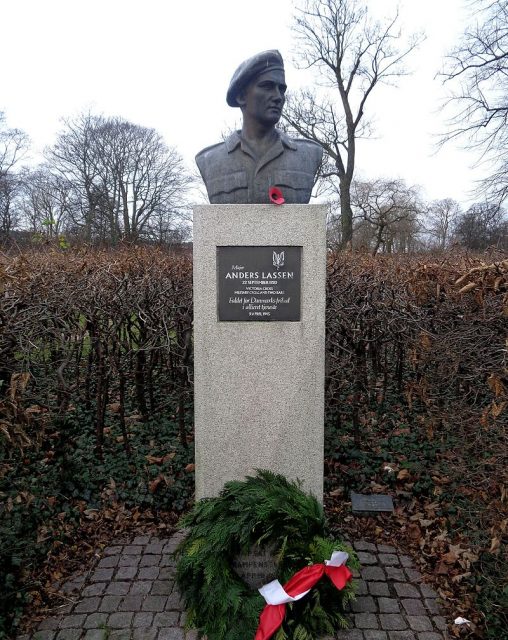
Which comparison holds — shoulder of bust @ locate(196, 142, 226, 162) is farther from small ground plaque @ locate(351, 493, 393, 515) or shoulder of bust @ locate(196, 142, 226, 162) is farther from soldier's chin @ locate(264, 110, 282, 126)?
small ground plaque @ locate(351, 493, 393, 515)

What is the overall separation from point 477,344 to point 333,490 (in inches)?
74.9

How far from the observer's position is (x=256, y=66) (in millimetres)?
3051

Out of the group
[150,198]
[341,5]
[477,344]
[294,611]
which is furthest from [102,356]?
[150,198]

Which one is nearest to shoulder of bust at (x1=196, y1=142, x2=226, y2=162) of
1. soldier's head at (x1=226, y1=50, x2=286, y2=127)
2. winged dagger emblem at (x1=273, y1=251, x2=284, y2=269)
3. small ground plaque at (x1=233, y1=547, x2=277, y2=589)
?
soldier's head at (x1=226, y1=50, x2=286, y2=127)

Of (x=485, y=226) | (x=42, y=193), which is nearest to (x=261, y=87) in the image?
(x=485, y=226)

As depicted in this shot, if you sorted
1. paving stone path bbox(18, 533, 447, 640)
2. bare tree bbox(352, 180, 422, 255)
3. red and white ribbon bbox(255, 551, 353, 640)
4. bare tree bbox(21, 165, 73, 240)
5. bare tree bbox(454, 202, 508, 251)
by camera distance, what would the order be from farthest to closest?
1. bare tree bbox(21, 165, 73, 240)
2. bare tree bbox(352, 180, 422, 255)
3. bare tree bbox(454, 202, 508, 251)
4. paving stone path bbox(18, 533, 447, 640)
5. red and white ribbon bbox(255, 551, 353, 640)

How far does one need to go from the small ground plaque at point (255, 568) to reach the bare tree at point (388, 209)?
68.2 ft

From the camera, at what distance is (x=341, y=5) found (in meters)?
21.3

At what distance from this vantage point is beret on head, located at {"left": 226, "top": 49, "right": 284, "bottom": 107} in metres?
3.04

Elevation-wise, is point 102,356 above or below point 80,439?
above

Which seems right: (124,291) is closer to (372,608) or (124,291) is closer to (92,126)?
(372,608)

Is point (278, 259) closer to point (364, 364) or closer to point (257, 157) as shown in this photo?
point (257, 157)

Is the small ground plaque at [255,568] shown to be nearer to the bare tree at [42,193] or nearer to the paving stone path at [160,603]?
the paving stone path at [160,603]

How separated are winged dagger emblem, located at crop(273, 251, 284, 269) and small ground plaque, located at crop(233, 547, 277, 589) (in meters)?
1.76
